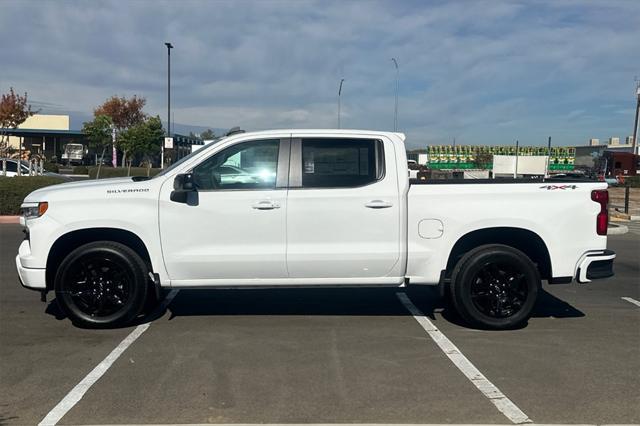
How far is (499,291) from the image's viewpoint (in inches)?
244

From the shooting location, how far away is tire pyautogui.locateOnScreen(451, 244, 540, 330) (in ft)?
20.0

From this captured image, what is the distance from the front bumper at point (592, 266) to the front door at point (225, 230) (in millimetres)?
2994

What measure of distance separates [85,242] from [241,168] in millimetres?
1766

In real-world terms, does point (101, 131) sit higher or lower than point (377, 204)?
higher

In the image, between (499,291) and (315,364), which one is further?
(499,291)

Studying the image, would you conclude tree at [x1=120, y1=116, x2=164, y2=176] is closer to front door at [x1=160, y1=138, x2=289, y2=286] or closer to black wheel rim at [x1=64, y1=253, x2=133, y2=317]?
black wheel rim at [x1=64, y1=253, x2=133, y2=317]

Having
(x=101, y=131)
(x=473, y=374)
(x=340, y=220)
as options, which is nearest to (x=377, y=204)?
(x=340, y=220)

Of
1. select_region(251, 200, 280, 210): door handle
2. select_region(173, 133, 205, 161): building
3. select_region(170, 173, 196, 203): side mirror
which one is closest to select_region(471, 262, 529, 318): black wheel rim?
select_region(251, 200, 280, 210): door handle

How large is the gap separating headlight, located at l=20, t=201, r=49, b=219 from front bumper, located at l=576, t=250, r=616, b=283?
537 centimetres

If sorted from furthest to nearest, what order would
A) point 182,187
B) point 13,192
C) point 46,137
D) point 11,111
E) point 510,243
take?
point 46,137 < point 11,111 < point 13,192 < point 510,243 < point 182,187

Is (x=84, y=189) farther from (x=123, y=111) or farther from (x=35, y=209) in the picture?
(x=123, y=111)

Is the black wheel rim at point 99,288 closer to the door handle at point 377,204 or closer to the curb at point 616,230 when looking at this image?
the door handle at point 377,204

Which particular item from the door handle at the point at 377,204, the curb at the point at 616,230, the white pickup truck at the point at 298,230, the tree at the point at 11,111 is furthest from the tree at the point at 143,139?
the door handle at the point at 377,204

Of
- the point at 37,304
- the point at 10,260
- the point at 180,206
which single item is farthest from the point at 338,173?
the point at 10,260
